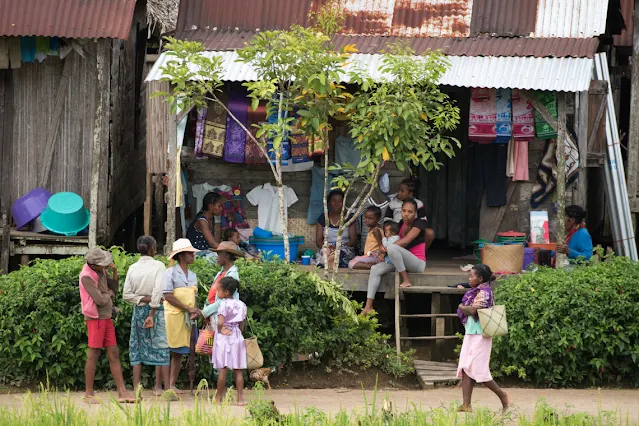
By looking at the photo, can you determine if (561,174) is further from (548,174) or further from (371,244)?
(371,244)

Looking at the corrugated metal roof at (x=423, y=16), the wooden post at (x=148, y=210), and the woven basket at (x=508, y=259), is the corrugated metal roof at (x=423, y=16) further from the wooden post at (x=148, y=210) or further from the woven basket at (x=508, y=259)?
the woven basket at (x=508, y=259)

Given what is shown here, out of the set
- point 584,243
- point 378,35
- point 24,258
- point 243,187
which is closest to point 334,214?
point 243,187

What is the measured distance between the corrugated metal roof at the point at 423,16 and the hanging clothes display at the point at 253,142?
42.5 inches

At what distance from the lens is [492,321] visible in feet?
28.8

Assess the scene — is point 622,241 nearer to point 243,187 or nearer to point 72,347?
point 243,187

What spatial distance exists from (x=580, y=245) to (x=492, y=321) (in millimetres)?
3835

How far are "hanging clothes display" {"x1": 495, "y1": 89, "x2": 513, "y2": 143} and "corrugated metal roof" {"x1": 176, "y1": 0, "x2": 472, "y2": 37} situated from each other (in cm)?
88

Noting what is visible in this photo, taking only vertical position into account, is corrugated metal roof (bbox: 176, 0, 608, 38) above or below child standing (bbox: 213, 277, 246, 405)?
above

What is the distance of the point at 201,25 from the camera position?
1341 centimetres

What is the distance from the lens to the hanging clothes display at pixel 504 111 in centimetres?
1283

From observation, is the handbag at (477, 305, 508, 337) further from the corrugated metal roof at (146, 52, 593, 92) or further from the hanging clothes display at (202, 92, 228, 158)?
the hanging clothes display at (202, 92, 228, 158)

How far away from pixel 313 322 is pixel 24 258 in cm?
444

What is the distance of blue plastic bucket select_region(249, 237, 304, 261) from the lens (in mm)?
13266

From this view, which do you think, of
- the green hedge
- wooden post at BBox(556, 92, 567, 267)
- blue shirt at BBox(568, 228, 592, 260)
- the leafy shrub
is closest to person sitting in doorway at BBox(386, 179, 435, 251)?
wooden post at BBox(556, 92, 567, 267)
